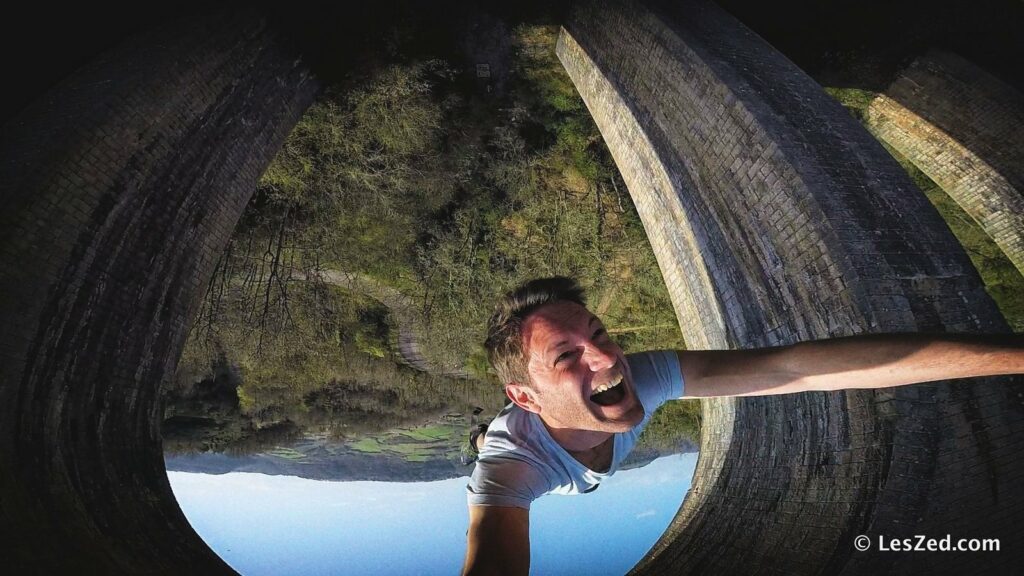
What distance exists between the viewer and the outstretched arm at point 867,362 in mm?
1553

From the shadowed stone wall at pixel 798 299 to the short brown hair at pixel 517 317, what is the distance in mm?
2278

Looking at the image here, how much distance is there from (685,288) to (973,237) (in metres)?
5.77

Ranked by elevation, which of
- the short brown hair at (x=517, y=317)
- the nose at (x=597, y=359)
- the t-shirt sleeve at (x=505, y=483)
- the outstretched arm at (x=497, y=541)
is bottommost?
the outstretched arm at (x=497, y=541)

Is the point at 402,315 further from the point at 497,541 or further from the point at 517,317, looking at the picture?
the point at 497,541

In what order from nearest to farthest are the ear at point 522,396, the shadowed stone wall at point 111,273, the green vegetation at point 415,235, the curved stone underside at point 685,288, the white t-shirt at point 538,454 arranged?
the white t-shirt at point 538,454
the ear at point 522,396
the curved stone underside at point 685,288
the shadowed stone wall at point 111,273
the green vegetation at point 415,235

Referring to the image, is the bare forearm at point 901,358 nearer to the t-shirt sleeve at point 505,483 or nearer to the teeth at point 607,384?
the teeth at point 607,384

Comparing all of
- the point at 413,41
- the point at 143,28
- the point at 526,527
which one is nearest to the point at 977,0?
the point at 413,41

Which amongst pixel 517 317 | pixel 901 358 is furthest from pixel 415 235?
pixel 901 358

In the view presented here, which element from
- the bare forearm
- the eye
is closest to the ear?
the eye

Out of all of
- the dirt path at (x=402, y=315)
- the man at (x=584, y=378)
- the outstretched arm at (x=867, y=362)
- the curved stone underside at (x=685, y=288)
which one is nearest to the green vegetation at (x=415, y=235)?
the dirt path at (x=402, y=315)

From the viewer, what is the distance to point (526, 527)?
2.03 metres

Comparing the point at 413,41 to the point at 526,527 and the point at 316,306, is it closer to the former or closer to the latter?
the point at 316,306

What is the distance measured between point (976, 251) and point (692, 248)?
626 cm

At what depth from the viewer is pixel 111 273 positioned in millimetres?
4734
